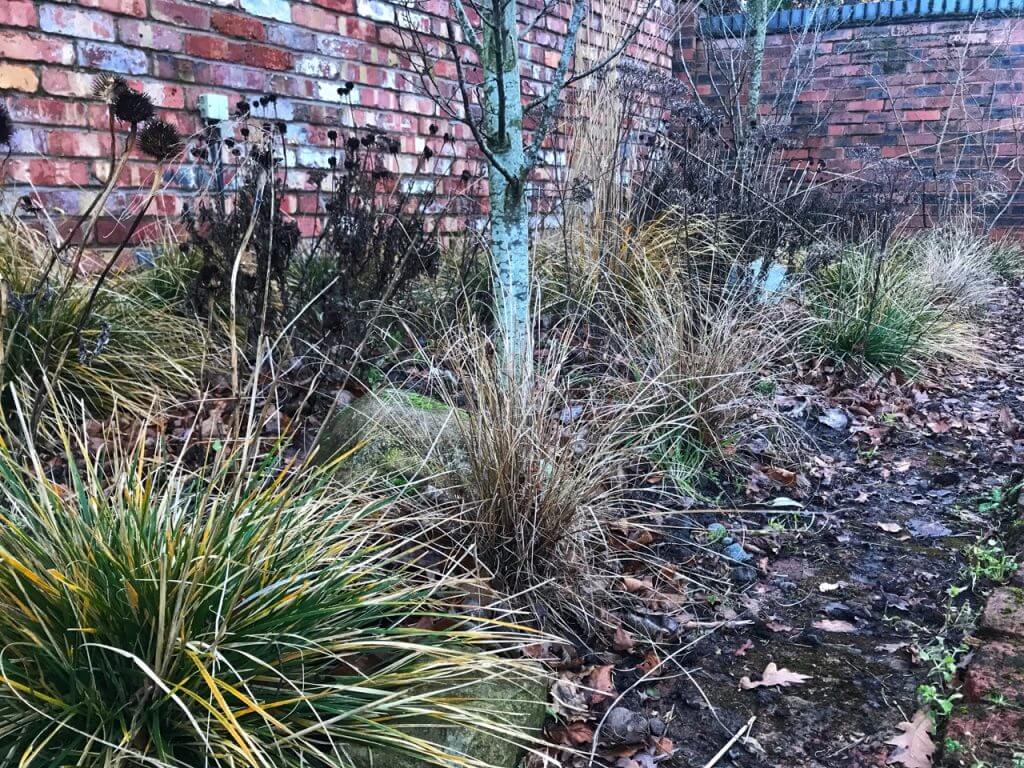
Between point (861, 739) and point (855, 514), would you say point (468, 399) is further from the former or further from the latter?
point (855, 514)

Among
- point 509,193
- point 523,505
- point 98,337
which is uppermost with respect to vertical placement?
point 509,193

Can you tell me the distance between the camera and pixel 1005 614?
1964 mm

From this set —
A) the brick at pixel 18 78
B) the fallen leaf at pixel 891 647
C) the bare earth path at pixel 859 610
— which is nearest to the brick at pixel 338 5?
the brick at pixel 18 78

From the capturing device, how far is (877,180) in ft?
21.4

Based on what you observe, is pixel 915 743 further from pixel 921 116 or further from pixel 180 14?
pixel 921 116

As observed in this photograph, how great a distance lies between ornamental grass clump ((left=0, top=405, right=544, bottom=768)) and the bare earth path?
62 centimetres

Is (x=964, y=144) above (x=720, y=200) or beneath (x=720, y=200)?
above

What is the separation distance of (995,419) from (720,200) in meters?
1.91

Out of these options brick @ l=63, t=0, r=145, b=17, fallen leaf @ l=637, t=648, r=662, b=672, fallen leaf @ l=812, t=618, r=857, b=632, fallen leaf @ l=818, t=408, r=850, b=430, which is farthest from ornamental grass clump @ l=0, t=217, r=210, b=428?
fallen leaf @ l=818, t=408, r=850, b=430

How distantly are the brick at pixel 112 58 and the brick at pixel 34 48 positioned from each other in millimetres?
54

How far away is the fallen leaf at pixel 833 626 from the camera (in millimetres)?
2223

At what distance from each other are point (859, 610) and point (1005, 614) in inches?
16.6

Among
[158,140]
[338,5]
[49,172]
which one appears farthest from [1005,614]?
[338,5]

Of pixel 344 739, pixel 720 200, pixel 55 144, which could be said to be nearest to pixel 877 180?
pixel 720 200
